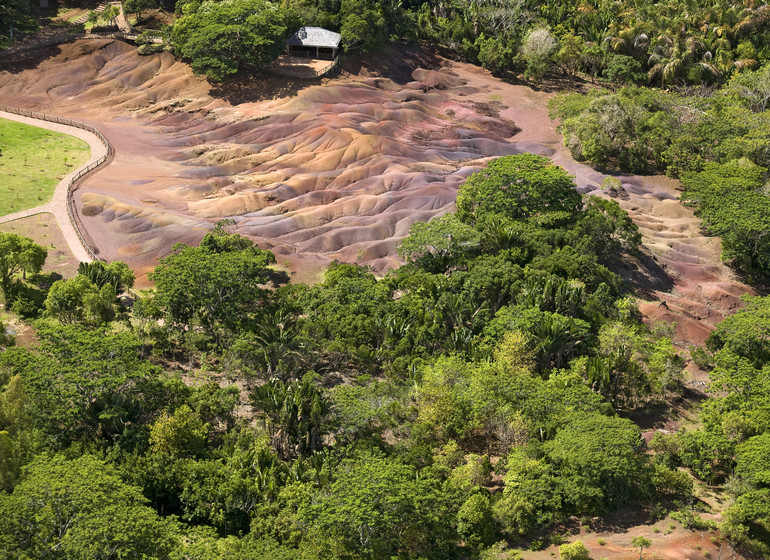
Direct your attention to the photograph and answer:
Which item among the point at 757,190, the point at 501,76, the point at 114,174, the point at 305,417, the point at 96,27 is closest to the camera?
the point at 305,417

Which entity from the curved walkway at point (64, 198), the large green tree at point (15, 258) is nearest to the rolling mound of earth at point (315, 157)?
the curved walkway at point (64, 198)

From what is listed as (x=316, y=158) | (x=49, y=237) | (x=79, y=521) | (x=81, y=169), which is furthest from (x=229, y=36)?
(x=79, y=521)

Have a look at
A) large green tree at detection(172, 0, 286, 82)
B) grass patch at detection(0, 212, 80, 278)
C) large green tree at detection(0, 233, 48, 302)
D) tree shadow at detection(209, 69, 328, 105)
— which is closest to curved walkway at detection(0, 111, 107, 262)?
grass patch at detection(0, 212, 80, 278)

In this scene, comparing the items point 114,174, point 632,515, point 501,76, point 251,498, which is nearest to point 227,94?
point 114,174

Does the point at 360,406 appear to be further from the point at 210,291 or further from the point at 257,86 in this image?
the point at 257,86

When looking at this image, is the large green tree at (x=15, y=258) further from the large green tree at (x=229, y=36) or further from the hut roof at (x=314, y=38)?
the hut roof at (x=314, y=38)

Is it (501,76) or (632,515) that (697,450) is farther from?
(501,76)

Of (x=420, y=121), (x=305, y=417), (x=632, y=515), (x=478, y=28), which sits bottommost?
(x=632, y=515)

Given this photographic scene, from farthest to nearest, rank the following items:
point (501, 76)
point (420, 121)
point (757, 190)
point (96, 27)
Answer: point (501, 76), point (96, 27), point (420, 121), point (757, 190)

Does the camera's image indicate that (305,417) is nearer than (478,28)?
Yes
